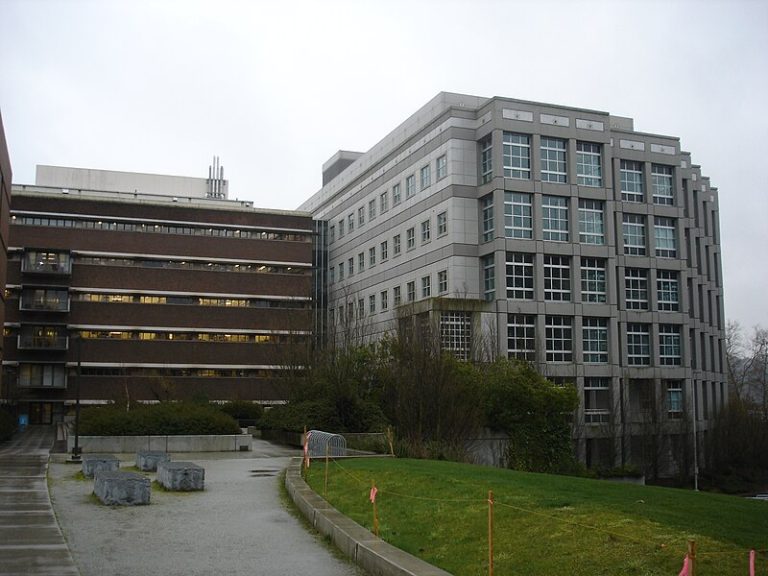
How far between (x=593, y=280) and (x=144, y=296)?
127 ft

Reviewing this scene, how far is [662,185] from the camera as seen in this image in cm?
6378

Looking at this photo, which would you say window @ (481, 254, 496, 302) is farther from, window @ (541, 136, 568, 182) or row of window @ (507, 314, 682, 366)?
window @ (541, 136, 568, 182)

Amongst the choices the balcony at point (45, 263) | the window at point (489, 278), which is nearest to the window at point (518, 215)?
the window at point (489, 278)

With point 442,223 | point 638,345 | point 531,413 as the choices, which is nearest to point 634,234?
point 638,345

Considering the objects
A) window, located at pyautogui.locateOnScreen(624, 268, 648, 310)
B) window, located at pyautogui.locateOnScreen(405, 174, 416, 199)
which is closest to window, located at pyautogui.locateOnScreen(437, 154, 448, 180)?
window, located at pyautogui.locateOnScreen(405, 174, 416, 199)

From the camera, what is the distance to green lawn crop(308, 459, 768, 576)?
910 centimetres

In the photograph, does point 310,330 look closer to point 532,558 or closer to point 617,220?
point 617,220

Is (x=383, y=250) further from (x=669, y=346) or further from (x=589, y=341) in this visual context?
(x=669, y=346)

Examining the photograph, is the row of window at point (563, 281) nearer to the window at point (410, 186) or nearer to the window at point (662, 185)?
the window at point (662, 185)

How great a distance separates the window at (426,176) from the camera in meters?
60.4

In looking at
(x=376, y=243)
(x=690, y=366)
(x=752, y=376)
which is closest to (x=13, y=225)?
(x=376, y=243)

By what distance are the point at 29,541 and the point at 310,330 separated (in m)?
39.0

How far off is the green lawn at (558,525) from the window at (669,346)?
47.7m

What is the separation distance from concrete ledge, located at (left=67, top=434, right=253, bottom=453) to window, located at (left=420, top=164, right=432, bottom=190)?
31413 millimetres
